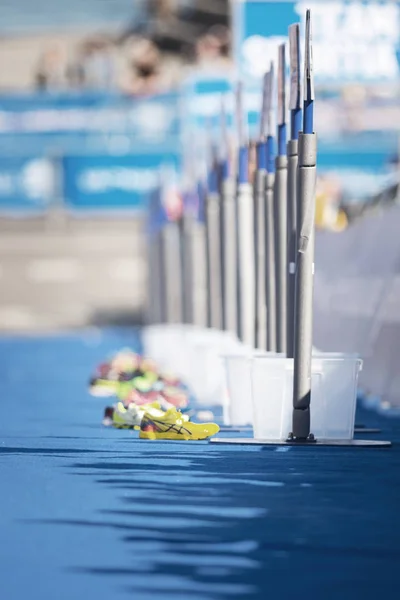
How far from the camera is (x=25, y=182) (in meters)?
27.3

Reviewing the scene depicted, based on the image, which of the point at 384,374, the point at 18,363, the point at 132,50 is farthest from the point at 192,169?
the point at 132,50

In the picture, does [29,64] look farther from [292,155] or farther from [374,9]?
[292,155]

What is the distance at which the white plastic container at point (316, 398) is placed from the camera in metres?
6.85

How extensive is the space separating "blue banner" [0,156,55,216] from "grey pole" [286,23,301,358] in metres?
19.8

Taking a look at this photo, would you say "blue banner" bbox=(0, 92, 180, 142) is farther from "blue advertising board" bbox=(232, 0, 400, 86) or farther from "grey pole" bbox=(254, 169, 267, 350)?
"grey pole" bbox=(254, 169, 267, 350)

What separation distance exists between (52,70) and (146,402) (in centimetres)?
2382

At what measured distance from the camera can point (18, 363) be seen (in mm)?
16578

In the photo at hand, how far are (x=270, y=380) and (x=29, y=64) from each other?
27.0 metres

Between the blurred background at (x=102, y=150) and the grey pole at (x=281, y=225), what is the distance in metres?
10.3

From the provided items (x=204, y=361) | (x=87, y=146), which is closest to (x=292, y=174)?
(x=204, y=361)

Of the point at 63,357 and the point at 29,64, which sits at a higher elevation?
the point at 29,64

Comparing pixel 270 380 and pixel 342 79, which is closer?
pixel 270 380

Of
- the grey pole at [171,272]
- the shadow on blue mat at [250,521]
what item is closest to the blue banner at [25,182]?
the grey pole at [171,272]

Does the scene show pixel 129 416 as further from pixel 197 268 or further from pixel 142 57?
pixel 142 57
